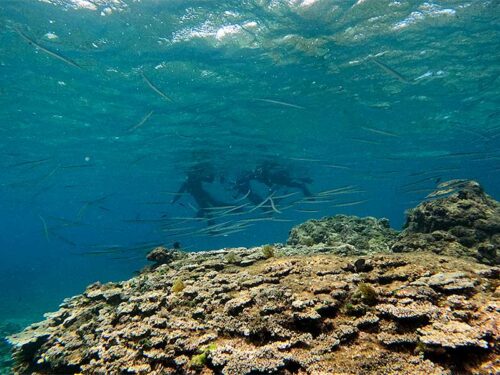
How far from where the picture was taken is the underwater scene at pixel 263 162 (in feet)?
10.7

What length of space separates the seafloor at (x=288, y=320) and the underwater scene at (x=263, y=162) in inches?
1.0

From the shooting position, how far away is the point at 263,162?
2758 cm

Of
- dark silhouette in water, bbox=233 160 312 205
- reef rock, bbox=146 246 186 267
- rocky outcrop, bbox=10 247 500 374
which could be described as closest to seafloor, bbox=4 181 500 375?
rocky outcrop, bbox=10 247 500 374

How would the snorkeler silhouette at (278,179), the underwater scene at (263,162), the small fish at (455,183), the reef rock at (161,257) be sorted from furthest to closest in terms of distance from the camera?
the snorkeler silhouette at (278,179), the small fish at (455,183), the reef rock at (161,257), the underwater scene at (263,162)

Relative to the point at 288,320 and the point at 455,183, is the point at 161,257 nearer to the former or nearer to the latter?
the point at 288,320

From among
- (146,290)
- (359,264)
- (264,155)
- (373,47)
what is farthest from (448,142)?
(146,290)

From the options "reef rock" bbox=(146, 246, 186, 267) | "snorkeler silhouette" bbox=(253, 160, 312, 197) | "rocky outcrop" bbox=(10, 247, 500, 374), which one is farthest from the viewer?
"snorkeler silhouette" bbox=(253, 160, 312, 197)

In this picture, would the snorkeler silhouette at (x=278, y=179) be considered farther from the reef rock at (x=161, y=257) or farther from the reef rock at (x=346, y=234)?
the reef rock at (x=161, y=257)

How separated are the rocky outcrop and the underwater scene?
24 millimetres

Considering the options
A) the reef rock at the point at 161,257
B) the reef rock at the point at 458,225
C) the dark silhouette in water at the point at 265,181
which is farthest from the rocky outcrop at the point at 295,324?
the dark silhouette in water at the point at 265,181

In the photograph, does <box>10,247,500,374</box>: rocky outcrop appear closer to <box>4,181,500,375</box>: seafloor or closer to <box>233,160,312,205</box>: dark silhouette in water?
<box>4,181,500,375</box>: seafloor

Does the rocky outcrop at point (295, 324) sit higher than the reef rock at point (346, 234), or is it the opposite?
the rocky outcrop at point (295, 324)

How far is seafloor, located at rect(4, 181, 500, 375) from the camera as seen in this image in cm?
280

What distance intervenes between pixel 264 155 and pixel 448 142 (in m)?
17.1
